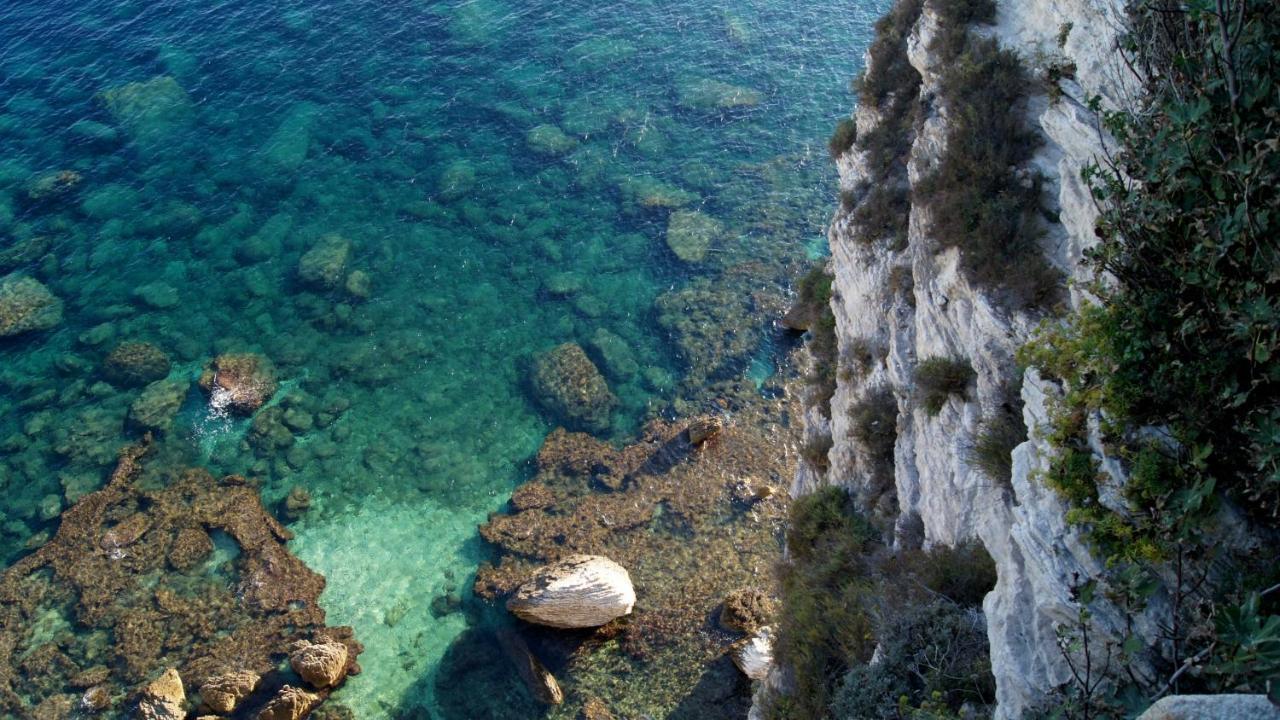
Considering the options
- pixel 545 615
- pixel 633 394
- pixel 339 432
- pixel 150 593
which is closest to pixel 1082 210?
pixel 545 615

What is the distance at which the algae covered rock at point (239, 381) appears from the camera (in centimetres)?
3269

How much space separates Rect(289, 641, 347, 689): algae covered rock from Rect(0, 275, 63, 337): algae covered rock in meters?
21.0

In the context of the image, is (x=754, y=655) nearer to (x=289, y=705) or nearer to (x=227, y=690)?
(x=289, y=705)

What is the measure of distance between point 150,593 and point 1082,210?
95.2ft

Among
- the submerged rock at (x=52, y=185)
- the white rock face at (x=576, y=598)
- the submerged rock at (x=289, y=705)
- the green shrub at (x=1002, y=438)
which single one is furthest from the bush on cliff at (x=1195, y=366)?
the submerged rock at (x=52, y=185)

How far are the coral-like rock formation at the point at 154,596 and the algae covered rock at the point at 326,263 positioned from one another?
390 inches

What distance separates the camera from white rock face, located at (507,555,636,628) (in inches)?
969

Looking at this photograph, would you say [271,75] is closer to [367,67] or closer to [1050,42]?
[367,67]

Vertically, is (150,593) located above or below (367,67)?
below

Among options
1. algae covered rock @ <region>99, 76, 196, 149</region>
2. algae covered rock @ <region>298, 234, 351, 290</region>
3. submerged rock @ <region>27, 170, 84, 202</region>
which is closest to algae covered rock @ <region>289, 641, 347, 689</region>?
algae covered rock @ <region>298, 234, 351, 290</region>

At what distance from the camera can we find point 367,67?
1843 inches

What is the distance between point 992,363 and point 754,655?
37.5ft

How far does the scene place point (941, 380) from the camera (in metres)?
15.8

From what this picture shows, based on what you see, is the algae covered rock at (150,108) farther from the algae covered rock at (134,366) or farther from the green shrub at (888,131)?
the green shrub at (888,131)
